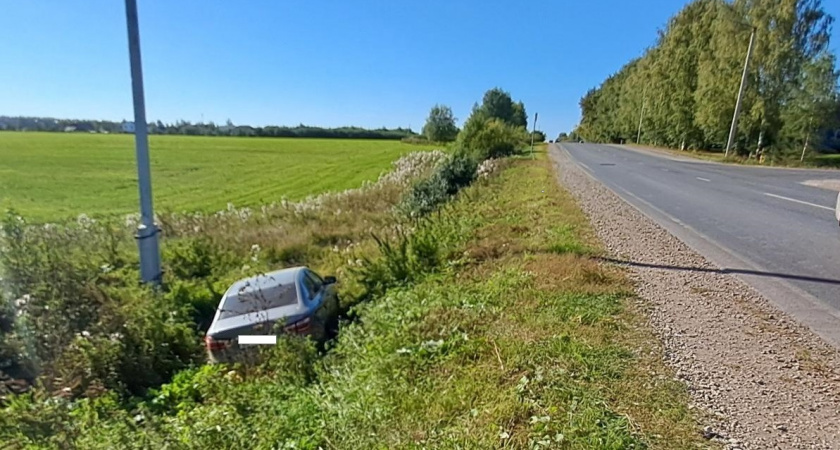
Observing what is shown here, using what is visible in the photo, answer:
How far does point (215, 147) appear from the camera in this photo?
59.7 m

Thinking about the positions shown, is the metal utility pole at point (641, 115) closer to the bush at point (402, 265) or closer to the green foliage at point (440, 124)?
the green foliage at point (440, 124)

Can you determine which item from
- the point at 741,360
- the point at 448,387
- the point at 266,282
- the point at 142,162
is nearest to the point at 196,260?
the point at 142,162

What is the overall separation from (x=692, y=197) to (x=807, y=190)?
5.06 metres

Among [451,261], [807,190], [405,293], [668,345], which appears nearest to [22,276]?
[405,293]

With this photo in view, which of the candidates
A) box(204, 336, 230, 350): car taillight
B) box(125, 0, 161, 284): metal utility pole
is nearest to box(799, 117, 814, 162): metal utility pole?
box(204, 336, 230, 350): car taillight

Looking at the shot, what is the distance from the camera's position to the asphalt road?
469 centimetres

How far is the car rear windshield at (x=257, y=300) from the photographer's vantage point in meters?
6.03

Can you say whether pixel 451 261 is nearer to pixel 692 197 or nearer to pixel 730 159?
pixel 692 197

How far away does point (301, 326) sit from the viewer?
5.68m

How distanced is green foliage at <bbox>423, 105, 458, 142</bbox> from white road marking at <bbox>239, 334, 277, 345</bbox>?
69.1 metres

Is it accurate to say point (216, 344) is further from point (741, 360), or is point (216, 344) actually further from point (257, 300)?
point (741, 360)

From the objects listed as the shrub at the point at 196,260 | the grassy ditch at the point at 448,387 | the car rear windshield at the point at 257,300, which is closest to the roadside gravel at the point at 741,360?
the grassy ditch at the point at 448,387

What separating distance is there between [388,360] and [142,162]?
6695 millimetres

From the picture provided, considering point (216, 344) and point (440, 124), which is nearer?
point (216, 344)
